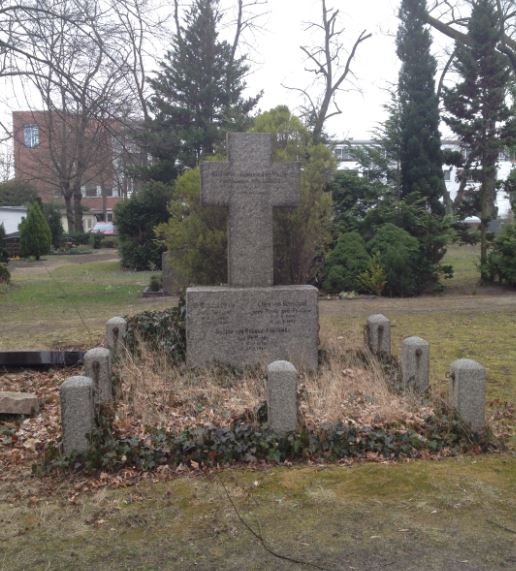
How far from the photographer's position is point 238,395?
6.00 m

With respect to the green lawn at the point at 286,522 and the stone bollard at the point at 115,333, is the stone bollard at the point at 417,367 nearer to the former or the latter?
the green lawn at the point at 286,522

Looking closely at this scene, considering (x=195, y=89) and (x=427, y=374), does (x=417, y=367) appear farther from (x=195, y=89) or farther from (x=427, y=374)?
(x=195, y=89)

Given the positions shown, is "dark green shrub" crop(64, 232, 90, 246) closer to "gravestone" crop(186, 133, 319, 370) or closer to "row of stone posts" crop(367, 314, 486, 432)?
"gravestone" crop(186, 133, 319, 370)

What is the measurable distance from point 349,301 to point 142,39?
7.27m

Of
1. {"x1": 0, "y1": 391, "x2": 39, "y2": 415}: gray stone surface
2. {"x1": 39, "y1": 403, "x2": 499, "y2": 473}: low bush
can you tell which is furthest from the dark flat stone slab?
{"x1": 39, "y1": 403, "x2": 499, "y2": 473}: low bush

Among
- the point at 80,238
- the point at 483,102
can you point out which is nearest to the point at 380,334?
the point at 483,102

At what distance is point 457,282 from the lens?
58.4 ft

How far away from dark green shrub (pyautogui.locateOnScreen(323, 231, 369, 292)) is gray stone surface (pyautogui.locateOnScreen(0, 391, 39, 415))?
10.5 metres

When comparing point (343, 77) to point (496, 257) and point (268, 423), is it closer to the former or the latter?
point (496, 257)

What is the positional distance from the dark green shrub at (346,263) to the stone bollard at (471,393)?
10.5 metres

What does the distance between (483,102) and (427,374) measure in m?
13.7

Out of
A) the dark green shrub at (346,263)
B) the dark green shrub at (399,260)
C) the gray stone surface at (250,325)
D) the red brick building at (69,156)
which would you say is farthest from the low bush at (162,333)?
the dark green shrub at (399,260)

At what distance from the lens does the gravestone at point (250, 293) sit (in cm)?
694

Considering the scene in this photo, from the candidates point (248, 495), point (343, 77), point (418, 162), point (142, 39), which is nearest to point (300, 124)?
point (142, 39)
